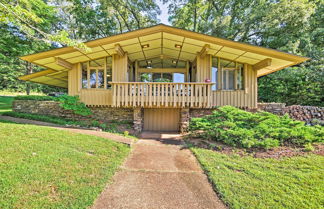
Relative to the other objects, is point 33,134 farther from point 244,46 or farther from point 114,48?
point 244,46

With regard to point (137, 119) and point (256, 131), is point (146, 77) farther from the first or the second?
point (256, 131)

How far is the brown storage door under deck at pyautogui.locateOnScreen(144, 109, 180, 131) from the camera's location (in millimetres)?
7770

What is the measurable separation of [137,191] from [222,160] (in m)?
2.37

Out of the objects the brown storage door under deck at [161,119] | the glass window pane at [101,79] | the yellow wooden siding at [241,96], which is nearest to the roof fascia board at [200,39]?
the yellow wooden siding at [241,96]

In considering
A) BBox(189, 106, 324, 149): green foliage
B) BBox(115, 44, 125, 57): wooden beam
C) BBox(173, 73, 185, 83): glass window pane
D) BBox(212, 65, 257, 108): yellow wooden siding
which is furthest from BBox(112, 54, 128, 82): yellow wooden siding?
BBox(212, 65, 257, 108): yellow wooden siding

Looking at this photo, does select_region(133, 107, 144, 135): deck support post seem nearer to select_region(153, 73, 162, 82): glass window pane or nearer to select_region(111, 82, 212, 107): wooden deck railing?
select_region(111, 82, 212, 107): wooden deck railing

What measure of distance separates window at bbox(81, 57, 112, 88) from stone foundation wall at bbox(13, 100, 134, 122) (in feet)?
4.28

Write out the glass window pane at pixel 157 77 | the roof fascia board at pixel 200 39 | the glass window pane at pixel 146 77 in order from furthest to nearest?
the glass window pane at pixel 146 77 → the glass window pane at pixel 157 77 → the roof fascia board at pixel 200 39

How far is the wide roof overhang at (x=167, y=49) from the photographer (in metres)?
5.93

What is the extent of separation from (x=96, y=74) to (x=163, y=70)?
12.6ft

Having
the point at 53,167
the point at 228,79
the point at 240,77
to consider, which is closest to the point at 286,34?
the point at 240,77

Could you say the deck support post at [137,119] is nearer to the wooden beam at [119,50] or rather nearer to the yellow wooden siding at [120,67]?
the yellow wooden siding at [120,67]

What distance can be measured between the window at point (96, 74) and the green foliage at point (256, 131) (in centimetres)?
513

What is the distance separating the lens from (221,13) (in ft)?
46.0
